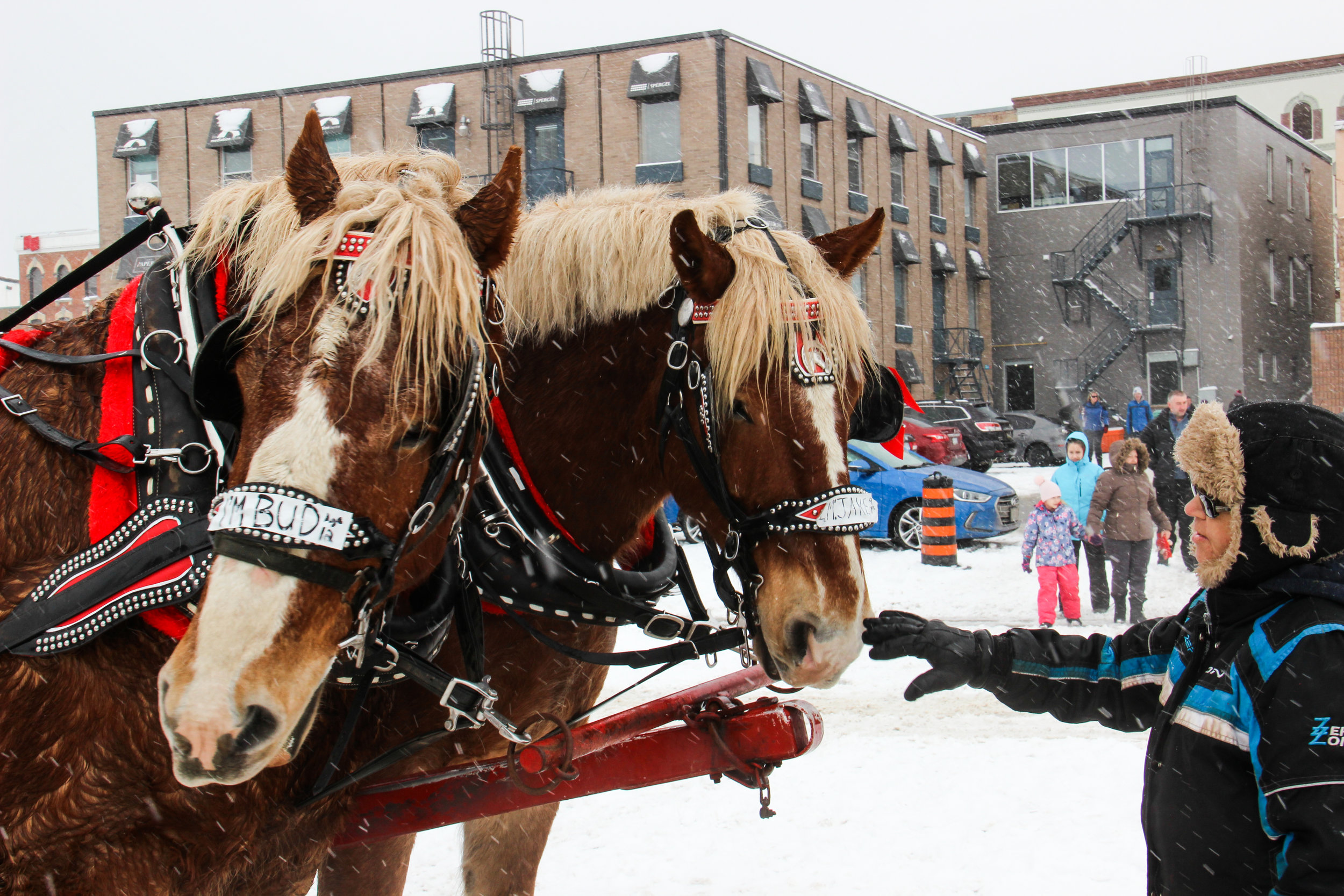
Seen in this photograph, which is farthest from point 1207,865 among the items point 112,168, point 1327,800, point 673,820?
point 112,168

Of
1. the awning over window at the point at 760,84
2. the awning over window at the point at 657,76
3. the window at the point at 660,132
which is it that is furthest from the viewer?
the window at the point at 660,132

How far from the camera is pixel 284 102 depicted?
1112 inches

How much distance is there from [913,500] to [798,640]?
1102 cm

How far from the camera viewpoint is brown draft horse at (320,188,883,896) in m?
2.36

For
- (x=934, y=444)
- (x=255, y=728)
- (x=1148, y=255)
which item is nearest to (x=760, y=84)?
(x=934, y=444)

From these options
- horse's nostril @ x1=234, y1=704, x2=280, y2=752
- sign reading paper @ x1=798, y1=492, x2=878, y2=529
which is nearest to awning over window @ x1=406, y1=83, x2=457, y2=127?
sign reading paper @ x1=798, y1=492, x2=878, y2=529

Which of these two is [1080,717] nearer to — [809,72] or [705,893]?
[705,893]

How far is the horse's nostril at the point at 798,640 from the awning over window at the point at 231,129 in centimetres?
2952

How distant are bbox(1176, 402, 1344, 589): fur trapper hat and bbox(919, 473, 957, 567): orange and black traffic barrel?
982 cm

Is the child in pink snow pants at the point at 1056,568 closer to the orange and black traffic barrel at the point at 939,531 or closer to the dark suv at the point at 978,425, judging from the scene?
the orange and black traffic barrel at the point at 939,531

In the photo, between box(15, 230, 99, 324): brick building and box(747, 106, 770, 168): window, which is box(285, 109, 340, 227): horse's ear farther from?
box(15, 230, 99, 324): brick building

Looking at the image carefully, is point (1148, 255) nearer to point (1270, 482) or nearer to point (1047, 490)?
point (1047, 490)

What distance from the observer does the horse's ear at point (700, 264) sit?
2424 mm

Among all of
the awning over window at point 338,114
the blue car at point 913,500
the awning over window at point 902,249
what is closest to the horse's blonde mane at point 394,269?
the blue car at point 913,500
